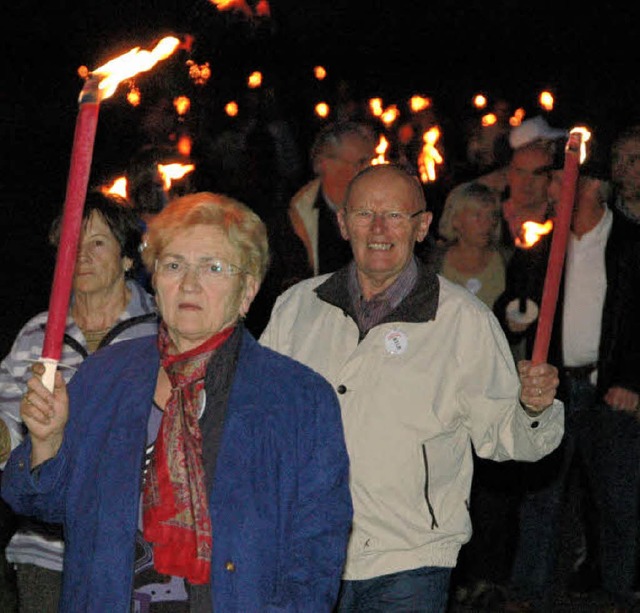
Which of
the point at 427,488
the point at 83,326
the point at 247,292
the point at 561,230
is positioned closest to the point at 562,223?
the point at 561,230

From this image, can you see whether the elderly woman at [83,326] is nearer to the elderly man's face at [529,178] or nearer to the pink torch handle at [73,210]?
the pink torch handle at [73,210]

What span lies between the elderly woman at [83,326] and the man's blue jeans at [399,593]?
1053 millimetres

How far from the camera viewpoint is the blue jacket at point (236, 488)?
12.2 ft

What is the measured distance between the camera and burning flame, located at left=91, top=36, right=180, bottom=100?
3221 mm

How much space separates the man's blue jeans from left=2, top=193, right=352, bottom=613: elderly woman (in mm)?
1152

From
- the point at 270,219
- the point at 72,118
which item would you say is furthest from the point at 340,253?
the point at 72,118

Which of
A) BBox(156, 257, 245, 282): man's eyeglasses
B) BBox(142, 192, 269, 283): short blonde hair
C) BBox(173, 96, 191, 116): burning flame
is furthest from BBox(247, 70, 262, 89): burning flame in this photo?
BBox(156, 257, 245, 282): man's eyeglasses

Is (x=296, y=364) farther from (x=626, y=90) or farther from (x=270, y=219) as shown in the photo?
(x=626, y=90)

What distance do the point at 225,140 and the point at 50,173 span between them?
18.0 meters

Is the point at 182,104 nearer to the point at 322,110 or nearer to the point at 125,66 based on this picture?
the point at 322,110

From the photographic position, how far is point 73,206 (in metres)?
3.03

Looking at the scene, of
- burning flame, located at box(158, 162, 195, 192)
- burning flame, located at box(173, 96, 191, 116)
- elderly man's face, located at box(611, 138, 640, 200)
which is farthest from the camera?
burning flame, located at box(173, 96, 191, 116)

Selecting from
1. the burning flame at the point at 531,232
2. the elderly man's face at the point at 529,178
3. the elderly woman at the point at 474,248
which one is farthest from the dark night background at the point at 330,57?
the burning flame at the point at 531,232

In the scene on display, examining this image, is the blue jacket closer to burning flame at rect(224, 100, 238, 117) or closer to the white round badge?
→ the white round badge
